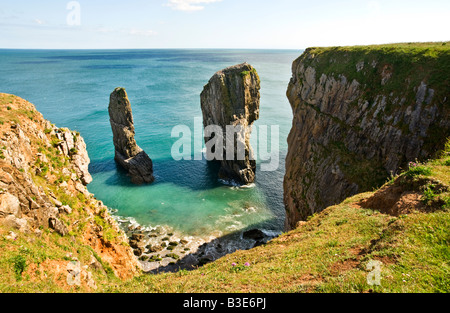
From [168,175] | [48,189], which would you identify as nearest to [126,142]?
[168,175]

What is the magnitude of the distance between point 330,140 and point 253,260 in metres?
23.4

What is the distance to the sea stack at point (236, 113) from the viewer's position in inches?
2215

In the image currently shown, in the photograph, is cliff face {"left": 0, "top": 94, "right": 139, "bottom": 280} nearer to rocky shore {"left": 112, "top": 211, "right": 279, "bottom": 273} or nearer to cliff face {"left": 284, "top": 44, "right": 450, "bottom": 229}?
rocky shore {"left": 112, "top": 211, "right": 279, "bottom": 273}

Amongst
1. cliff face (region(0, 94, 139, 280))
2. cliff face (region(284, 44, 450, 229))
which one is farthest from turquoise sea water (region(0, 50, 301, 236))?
cliff face (region(0, 94, 139, 280))

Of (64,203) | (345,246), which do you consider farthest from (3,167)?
(345,246)

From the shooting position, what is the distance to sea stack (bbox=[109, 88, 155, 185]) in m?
56.9

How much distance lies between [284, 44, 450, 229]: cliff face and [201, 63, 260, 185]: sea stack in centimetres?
1658

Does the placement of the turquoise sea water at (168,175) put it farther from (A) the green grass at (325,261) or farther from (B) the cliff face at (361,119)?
(A) the green grass at (325,261)

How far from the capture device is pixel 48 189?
19.2m

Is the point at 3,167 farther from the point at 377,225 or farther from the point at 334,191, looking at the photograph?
the point at 334,191

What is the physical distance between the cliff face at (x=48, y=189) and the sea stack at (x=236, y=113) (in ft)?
116

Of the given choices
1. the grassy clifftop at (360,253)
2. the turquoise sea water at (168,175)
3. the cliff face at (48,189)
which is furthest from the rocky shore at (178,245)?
the grassy clifftop at (360,253)

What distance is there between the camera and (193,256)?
1427 inches

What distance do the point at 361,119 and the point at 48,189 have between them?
3188 cm
